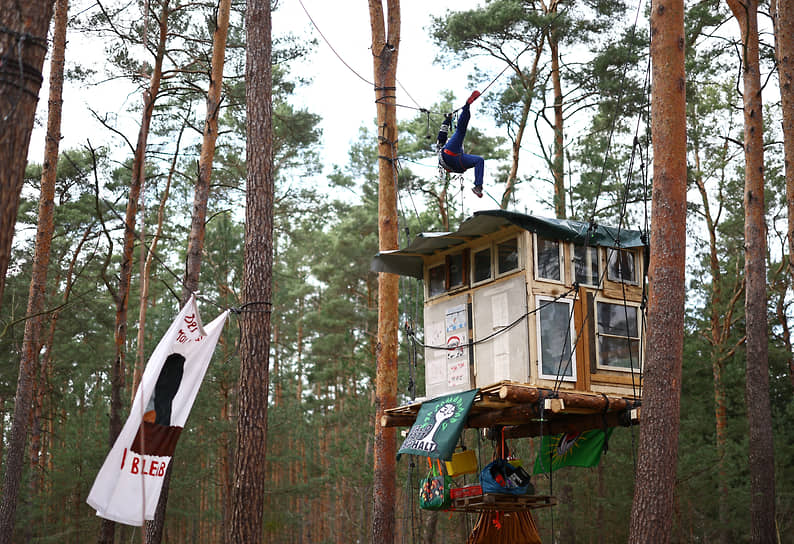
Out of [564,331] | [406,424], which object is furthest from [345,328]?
[564,331]

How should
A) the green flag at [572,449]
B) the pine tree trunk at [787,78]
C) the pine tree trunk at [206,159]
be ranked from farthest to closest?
the pine tree trunk at [206,159], the pine tree trunk at [787,78], the green flag at [572,449]

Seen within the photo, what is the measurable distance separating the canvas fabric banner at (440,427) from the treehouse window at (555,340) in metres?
0.90

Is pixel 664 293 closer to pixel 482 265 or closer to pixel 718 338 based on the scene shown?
pixel 482 265

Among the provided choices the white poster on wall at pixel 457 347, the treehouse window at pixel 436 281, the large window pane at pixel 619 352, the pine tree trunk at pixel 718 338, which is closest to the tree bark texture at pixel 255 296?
the white poster on wall at pixel 457 347

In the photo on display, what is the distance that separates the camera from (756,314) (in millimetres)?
12242

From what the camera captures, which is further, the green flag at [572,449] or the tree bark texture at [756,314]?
the tree bark texture at [756,314]

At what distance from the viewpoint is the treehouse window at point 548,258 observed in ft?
31.4

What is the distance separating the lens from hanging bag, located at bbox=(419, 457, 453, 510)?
10648mm

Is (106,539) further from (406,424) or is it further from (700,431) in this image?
(700,431)

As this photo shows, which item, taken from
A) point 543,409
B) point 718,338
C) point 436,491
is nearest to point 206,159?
point 436,491

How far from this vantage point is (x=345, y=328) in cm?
2573

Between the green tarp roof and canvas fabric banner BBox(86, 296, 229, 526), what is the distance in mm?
3587

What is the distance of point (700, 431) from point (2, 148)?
17.1 meters

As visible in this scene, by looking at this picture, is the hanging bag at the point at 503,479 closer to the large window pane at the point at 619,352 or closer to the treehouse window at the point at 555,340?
the treehouse window at the point at 555,340
